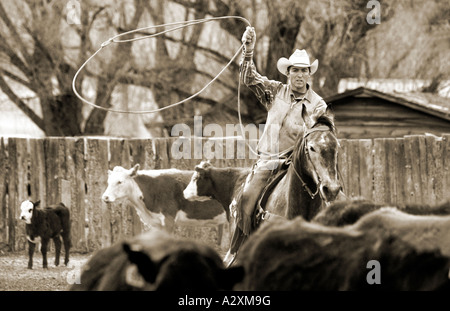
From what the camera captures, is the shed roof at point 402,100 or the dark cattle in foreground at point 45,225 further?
the shed roof at point 402,100

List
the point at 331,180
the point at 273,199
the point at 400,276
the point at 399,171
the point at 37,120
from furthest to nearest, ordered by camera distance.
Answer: the point at 37,120 < the point at 399,171 < the point at 273,199 < the point at 331,180 < the point at 400,276

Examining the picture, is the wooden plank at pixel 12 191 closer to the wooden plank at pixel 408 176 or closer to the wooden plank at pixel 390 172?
the wooden plank at pixel 390 172

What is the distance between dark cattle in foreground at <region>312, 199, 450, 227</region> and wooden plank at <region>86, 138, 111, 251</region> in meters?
10.5

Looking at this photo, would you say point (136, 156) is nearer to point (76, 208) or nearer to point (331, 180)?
point (76, 208)

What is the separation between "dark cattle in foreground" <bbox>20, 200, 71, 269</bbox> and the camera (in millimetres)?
12781

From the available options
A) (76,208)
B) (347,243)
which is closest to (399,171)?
(76,208)

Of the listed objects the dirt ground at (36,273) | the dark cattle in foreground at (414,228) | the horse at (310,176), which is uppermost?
the horse at (310,176)

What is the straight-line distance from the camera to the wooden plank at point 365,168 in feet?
47.7

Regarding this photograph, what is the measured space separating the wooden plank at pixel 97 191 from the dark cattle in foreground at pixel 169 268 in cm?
1110

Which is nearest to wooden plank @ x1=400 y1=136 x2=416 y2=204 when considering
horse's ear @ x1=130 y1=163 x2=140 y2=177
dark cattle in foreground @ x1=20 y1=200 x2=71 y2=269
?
horse's ear @ x1=130 y1=163 x2=140 y2=177

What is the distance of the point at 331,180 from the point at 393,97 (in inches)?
535

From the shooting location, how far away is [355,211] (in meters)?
4.54

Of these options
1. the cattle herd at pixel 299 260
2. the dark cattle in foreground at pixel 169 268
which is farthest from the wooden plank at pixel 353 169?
the dark cattle in foreground at pixel 169 268
